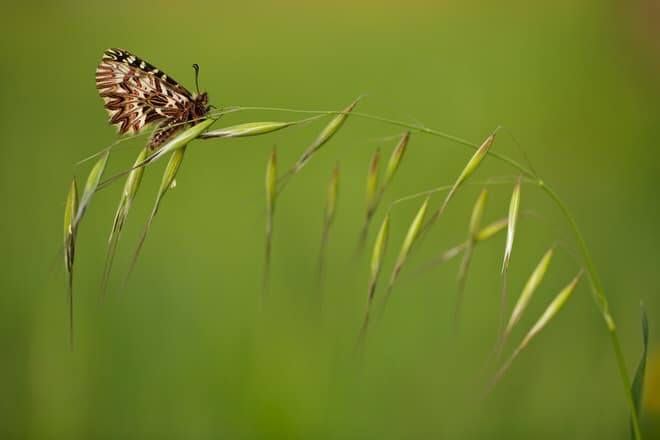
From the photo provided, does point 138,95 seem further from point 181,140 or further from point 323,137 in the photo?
point 323,137

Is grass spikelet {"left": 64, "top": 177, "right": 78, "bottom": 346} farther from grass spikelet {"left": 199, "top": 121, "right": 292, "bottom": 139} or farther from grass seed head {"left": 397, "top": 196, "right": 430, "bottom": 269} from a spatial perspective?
grass seed head {"left": 397, "top": 196, "right": 430, "bottom": 269}

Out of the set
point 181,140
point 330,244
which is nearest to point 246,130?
point 181,140

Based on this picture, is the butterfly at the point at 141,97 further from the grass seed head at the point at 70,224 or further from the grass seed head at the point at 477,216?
the grass seed head at the point at 477,216

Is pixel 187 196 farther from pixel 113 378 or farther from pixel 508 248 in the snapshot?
pixel 508 248

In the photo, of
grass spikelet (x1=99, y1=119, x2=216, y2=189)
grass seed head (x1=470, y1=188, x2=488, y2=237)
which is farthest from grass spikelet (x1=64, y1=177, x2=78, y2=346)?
grass seed head (x1=470, y1=188, x2=488, y2=237)

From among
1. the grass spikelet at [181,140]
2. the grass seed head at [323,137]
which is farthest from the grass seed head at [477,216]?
the grass spikelet at [181,140]
